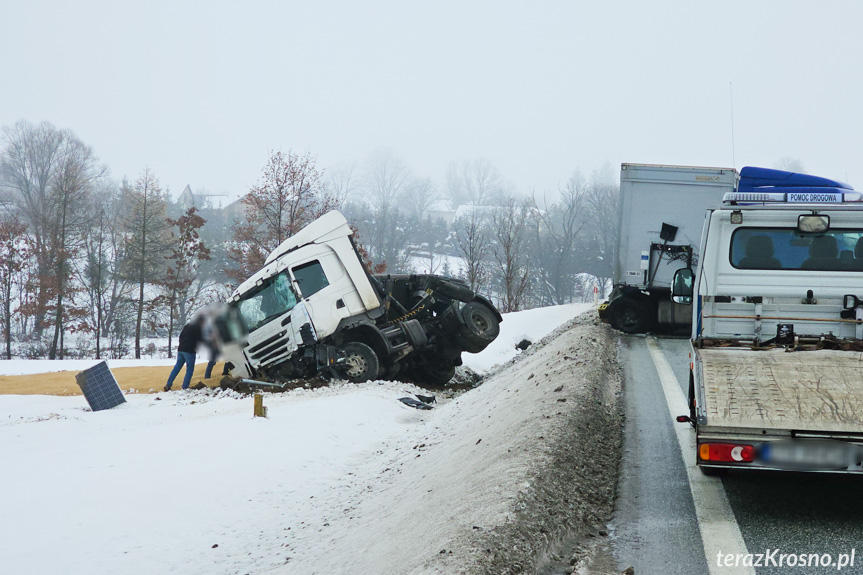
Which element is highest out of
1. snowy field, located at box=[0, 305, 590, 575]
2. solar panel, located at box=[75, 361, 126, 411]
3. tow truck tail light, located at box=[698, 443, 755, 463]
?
tow truck tail light, located at box=[698, 443, 755, 463]

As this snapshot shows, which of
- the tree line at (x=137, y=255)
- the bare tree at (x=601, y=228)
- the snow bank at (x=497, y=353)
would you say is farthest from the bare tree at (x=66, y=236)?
the bare tree at (x=601, y=228)

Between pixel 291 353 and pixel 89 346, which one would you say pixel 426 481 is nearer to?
pixel 291 353

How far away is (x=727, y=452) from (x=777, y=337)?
1.72m

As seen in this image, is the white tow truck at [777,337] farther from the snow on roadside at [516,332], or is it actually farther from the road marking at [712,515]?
the snow on roadside at [516,332]

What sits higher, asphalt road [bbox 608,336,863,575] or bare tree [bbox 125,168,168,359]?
bare tree [bbox 125,168,168,359]

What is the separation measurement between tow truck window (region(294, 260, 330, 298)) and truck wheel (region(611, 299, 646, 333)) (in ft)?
22.5

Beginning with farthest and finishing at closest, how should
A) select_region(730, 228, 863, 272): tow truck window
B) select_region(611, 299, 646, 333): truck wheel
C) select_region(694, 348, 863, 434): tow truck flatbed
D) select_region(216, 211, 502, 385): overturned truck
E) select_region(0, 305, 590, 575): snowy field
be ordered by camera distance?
select_region(611, 299, 646, 333): truck wheel → select_region(216, 211, 502, 385): overturned truck → select_region(730, 228, 863, 272): tow truck window → select_region(0, 305, 590, 575): snowy field → select_region(694, 348, 863, 434): tow truck flatbed

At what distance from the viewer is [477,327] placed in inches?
599

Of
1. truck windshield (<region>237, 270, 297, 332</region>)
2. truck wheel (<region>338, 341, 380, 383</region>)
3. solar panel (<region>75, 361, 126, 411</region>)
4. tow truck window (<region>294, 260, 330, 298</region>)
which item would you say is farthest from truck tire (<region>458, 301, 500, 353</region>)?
solar panel (<region>75, 361, 126, 411</region>)

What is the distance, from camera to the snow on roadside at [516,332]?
775 inches

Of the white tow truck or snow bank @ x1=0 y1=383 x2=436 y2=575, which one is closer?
the white tow truck

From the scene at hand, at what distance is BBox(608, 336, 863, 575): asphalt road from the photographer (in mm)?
4508

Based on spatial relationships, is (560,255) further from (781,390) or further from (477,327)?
(781,390)

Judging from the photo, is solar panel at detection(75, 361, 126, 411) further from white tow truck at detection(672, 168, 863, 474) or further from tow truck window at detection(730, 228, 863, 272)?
tow truck window at detection(730, 228, 863, 272)
